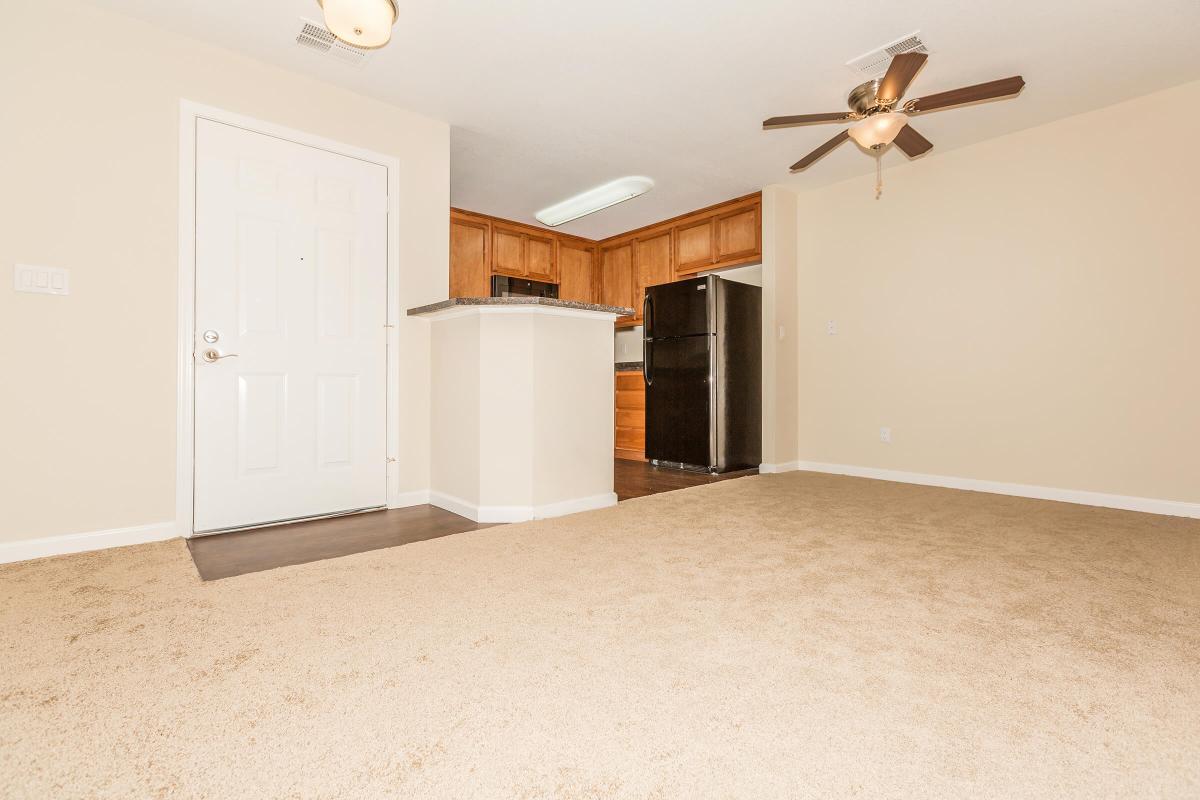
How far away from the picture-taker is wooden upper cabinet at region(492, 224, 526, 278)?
5855 mm

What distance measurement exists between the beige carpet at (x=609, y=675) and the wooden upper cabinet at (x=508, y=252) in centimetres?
409

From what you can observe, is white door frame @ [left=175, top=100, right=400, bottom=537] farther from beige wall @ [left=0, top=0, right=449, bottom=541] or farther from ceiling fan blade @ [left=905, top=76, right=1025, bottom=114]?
ceiling fan blade @ [left=905, top=76, right=1025, bottom=114]

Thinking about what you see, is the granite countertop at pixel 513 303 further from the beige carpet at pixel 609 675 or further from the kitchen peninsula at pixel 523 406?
the beige carpet at pixel 609 675

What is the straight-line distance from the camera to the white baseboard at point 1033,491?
321 centimetres

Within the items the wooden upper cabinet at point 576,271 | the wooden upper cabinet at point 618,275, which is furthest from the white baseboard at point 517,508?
the wooden upper cabinet at point 576,271

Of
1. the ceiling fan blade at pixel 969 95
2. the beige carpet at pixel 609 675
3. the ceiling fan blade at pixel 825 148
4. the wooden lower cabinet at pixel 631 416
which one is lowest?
the beige carpet at pixel 609 675

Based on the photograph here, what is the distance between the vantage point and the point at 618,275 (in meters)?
6.48

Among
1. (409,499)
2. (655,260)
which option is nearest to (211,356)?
(409,499)

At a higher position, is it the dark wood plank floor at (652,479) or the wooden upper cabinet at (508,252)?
the wooden upper cabinet at (508,252)

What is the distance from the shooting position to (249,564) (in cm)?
223

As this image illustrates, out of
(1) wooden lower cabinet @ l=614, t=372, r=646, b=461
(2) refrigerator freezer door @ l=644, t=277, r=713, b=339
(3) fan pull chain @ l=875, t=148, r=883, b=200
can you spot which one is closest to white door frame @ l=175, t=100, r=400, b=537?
(2) refrigerator freezer door @ l=644, t=277, r=713, b=339

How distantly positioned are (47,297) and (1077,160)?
5719 millimetres

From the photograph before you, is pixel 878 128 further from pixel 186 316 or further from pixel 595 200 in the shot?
pixel 186 316

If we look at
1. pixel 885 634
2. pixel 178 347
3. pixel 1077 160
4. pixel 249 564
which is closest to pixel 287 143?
pixel 178 347
